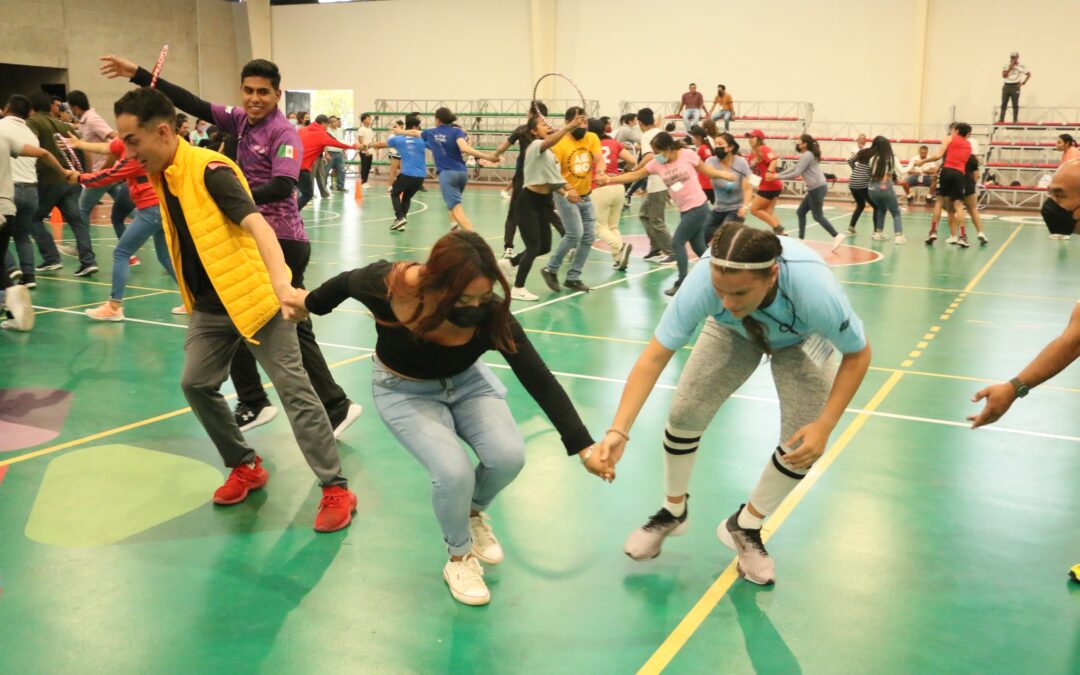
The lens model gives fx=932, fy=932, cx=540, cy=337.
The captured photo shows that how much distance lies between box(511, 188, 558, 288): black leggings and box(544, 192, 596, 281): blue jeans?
0.20 meters

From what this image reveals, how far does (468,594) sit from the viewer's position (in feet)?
12.1

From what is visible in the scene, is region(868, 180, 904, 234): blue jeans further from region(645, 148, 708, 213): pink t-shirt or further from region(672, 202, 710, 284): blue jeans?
Answer: region(645, 148, 708, 213): pink t-shirt

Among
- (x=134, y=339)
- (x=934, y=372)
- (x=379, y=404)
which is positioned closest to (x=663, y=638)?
(x=379, y=404)

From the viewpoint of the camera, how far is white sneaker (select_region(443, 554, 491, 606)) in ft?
12.0

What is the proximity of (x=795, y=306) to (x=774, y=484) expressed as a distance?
2.76ft

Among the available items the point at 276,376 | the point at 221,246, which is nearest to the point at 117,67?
the point at 221,246

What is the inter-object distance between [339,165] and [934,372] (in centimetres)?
2181

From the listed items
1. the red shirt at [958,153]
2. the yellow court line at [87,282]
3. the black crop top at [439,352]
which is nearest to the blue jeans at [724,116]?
the red shirt at [958,153]

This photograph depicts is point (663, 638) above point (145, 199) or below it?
below

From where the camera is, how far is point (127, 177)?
28.8 ft

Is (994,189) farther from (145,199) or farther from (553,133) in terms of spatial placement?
(145,199)

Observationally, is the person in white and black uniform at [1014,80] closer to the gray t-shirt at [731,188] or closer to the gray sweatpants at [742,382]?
the gray t-shirt at [731,188]

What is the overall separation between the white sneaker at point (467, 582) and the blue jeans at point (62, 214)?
28.3 feet

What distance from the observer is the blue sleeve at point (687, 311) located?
3391 mm
